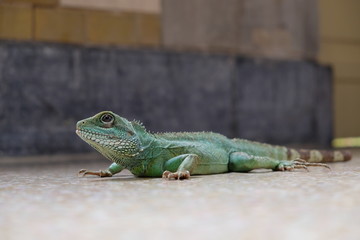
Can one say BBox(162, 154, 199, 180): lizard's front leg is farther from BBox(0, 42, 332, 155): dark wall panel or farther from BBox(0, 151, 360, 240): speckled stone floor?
BBox(0, 42, 332, 155): dark wall panel

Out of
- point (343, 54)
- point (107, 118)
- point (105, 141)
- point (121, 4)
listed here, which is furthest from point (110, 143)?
point (343, 54)

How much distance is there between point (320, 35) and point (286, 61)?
34.1 inches

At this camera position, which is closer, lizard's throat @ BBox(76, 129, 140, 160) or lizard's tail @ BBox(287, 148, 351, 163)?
lizard's throat @ BBox(76, 129, 140, 160)

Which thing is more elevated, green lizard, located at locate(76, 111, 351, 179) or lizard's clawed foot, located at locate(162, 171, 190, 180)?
green lizard, located at locate(76, 111, 351, 179)

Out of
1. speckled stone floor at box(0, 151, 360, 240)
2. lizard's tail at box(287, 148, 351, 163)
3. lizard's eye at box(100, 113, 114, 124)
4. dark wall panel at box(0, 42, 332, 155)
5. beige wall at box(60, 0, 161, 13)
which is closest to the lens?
speckled stone floor at box(0, 151, 360, 240)

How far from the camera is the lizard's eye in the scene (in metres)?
3.05

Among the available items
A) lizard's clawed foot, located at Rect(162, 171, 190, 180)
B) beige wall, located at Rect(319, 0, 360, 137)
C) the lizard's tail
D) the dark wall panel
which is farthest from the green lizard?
beige wall, located at Rect(319, 0, 360, 137)

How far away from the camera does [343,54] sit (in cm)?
804

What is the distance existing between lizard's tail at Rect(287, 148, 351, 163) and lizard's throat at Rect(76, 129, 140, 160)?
1.37 m

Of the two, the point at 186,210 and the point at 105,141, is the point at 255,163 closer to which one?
the point at 105,141

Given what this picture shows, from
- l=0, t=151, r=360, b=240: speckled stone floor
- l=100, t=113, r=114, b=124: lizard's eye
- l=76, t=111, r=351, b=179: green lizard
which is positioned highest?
l=100, t=113, r=114, b=124: lizard's eye

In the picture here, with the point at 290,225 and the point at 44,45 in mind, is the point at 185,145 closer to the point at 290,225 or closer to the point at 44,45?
the point at 290,225

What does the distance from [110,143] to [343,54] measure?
5844 millimetres

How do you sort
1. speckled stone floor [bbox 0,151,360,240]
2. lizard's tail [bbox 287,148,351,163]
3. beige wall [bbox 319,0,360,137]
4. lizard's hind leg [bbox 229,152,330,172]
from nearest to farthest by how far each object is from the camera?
speckled stone floor [bbox 0,151,360,240] → lizard's hind leg [bbox 229,152,330,172] → lizard's tail [bbox 287,148,351,163] → beige wall [bbox 319,0,360,137]
